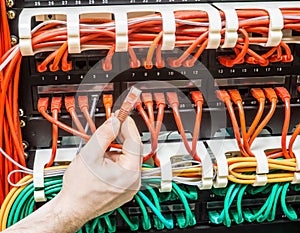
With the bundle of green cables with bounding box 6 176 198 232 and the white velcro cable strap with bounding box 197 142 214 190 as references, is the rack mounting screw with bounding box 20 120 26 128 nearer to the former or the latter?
the bundle of green cables with bounding box 6 176 198 232

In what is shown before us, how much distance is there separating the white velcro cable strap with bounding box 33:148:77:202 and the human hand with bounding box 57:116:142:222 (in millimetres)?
84

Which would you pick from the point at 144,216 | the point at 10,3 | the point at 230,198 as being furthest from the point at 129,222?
the point at 10,3

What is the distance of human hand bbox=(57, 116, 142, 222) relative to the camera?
3.00ft

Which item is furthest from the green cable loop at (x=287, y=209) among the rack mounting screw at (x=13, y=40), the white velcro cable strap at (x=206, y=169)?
the rack mounting screw at (x=13, y=40)

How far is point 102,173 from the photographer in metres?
0.91

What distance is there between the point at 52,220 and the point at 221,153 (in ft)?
1.41

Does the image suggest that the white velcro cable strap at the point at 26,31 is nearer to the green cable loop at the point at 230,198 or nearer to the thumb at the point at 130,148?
the thumb at the point at 130,148

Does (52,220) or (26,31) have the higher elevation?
(26,31)

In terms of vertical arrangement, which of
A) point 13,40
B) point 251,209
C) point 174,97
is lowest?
point 251,209

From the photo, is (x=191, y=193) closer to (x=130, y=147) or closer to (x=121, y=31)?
(x=130, y=147)

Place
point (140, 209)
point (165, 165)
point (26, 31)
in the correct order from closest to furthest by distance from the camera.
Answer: point (26, 31), point (165, 165), point (140, 209)

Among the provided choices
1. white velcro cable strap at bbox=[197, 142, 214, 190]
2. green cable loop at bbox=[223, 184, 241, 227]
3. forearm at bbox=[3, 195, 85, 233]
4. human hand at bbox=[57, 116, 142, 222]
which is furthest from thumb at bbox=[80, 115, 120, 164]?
green cable loop at bbox=[223, 184, 241, 227]

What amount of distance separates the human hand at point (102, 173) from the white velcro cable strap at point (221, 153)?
214 mm

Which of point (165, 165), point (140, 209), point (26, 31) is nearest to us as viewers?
point (26, 31)
